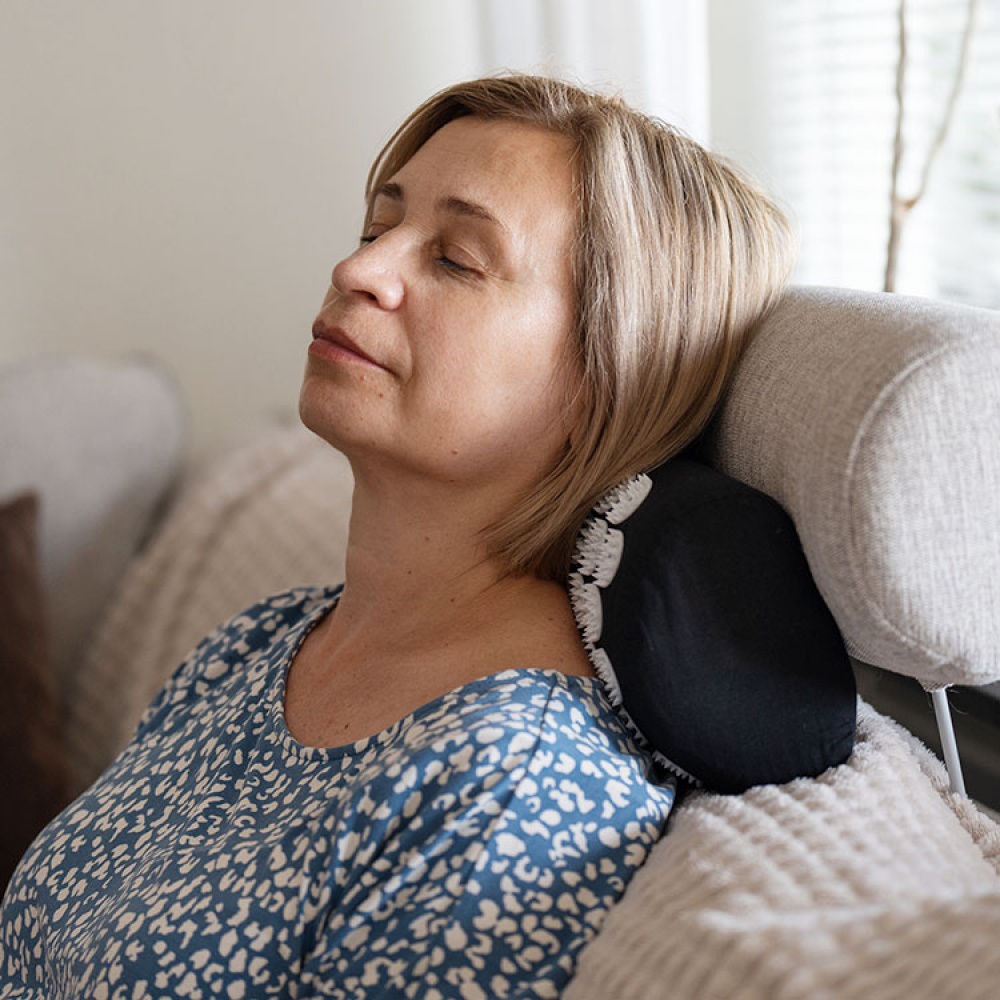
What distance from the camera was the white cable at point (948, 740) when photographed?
91 cm

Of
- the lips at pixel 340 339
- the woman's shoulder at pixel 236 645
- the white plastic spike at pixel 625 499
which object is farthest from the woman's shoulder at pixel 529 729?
the woman's shoulder at pixel 236 645

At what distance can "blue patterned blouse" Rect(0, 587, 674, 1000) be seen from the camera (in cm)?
77

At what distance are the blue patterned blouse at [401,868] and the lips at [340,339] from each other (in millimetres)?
299

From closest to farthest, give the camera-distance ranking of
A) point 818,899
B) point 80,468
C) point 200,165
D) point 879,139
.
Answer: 1. point 818,899
2. point 879,139
3. point 80,468
4. point 200,165

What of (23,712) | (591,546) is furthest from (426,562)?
(23,712)

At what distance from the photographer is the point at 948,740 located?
0.91 metres

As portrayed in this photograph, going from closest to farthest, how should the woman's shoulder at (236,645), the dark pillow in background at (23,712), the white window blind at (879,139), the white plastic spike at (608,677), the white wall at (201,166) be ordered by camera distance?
1. the white plastic spike at (608,677)
2. the woman's shoulder at (236,645)
3. the dark pillow in background at (23,712)
4. the white window blind at (879,139)
5. the white wall at (201,166)

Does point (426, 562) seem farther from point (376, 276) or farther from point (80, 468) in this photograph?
point (80, 468)

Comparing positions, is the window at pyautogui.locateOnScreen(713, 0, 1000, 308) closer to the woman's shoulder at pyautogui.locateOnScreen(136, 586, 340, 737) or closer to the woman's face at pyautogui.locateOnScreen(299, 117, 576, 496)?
the woman's face at pyautogui.locateOnScreen(299, 117, 576, 496)

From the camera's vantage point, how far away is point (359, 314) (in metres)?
1.01

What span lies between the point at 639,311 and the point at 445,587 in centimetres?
29

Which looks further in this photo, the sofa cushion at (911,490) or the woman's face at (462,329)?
the woman's face at (462,329)

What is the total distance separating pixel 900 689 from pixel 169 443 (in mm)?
1515

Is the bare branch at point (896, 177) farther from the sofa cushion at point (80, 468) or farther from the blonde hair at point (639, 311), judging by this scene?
the sofa cushion at point (80, 468)
